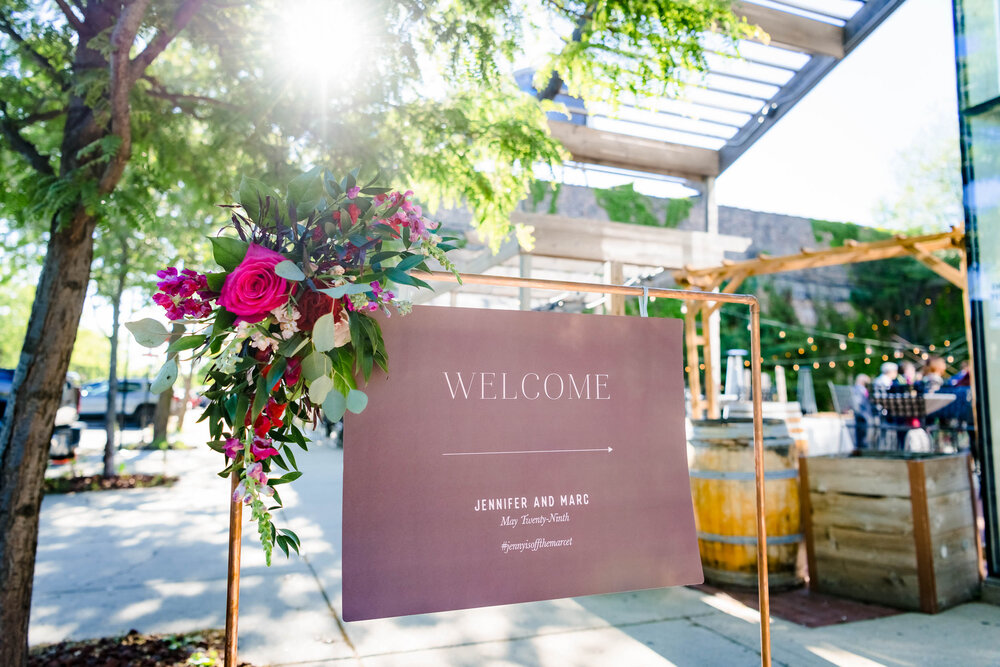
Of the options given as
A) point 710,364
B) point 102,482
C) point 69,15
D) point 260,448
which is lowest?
point 102,482

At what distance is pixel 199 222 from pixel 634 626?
5349mm

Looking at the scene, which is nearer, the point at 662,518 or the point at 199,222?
the point at 662,518

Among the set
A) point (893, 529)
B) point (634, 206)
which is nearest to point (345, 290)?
point (893, 529)

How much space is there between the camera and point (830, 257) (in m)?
6.52

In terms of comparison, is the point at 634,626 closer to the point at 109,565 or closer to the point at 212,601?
the point at 212,601

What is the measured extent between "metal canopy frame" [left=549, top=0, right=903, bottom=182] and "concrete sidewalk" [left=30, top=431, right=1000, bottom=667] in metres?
4.07

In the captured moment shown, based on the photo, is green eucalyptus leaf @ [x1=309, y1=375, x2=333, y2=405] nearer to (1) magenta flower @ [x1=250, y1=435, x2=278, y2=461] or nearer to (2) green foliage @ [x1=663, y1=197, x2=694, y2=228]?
(1) magenta flower @ [x1=250, y1=435, x2=278, y2=461]

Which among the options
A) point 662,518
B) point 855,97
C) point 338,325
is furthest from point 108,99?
point 855,97

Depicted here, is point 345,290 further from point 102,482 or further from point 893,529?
point 102,482

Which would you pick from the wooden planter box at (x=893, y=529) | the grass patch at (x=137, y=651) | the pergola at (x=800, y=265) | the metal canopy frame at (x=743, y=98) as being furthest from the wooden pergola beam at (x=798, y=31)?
the grass patch at (x=137, y=651)

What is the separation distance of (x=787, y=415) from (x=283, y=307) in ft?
19.0

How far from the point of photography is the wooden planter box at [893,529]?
3.29 metres

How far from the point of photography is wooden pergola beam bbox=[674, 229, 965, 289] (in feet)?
18.9

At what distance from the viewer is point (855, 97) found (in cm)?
1611
